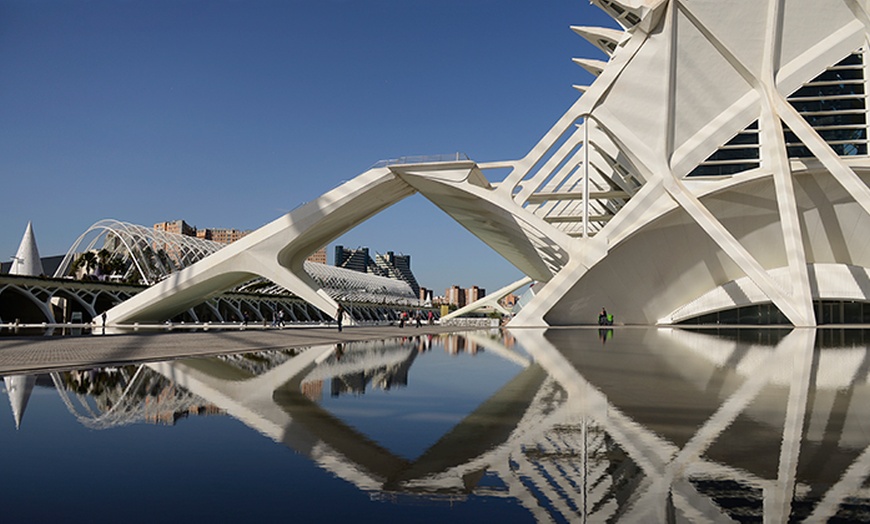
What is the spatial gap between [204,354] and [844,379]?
1109 cm

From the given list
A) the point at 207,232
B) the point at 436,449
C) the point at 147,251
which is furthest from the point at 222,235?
the point at 436,449

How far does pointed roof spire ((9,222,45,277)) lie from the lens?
54.5 meters

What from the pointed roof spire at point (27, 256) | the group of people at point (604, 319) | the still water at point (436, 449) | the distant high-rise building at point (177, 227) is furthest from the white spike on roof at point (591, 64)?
the distant high-rise building at point (177, 227)

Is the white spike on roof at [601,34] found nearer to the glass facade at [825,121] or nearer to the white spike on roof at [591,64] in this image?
the white spike on roof at [591,64]

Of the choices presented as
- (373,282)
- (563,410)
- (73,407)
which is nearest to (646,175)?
(563,410)

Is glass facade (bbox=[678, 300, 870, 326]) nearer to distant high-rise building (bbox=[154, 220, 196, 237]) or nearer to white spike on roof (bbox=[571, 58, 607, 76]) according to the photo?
white spike on roof (bbox=[571, 58, 607, 76])

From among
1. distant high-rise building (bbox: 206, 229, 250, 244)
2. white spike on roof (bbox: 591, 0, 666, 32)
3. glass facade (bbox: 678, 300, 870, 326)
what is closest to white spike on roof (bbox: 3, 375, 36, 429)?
white spike on roof (bbox: 591, 0, 666, 32)

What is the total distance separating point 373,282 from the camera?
101 metres

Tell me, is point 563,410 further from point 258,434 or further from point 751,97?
point 751,97

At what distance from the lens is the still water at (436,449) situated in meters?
2.91

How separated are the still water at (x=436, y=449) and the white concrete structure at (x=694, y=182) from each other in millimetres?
19876

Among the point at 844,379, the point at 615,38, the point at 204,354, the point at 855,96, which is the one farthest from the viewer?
the point at 615,38

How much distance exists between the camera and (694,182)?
94.0 ft

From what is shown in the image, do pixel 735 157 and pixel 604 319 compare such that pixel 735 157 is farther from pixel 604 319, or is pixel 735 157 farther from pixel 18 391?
pixel 18 391
